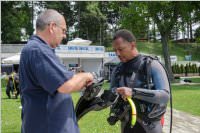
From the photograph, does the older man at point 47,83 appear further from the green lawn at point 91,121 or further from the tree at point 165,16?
the tree at point 165,16

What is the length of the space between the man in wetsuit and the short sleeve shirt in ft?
1.70

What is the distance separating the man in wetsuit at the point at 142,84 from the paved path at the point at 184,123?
6142mm

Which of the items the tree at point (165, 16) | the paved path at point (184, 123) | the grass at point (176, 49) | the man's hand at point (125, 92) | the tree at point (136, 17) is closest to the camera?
the man's hand at point (125, 92)

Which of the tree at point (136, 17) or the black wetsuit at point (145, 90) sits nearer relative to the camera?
the black wetsuit at point (145, 90)

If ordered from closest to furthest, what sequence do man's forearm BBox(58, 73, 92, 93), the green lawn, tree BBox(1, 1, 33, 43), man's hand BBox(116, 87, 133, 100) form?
1. man's forearm BBox(58, 73, 92, 93)
2. man's hand BBox(116, 87, 133, 100)
3. the green lawn
4. tree BBox(1, 1, 33, 43)

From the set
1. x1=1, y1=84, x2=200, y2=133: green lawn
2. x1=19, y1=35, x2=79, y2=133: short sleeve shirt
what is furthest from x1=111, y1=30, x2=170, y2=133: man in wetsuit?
x1=1, y1=84, x2=200, y2=133: green lawn

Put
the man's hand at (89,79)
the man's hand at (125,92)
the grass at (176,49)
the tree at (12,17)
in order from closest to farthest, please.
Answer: the man's hand at (89,79)
the man's hand at (125,92)
the tree at (12,17)
the grass at (176,49)

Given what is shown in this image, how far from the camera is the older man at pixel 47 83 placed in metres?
3.27

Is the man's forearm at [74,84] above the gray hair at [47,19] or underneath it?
underneath

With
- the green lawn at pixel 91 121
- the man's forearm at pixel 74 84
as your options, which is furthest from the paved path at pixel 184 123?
the man's forearm at pixel 74 84

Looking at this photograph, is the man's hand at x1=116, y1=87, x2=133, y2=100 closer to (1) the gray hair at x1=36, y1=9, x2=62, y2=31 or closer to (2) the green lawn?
(1) the gray hair at x1=36, y1=9, x2=62, y2=31

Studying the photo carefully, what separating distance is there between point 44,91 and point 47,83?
0.13 m

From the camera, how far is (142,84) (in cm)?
392

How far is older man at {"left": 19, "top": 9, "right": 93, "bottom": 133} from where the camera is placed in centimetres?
327
